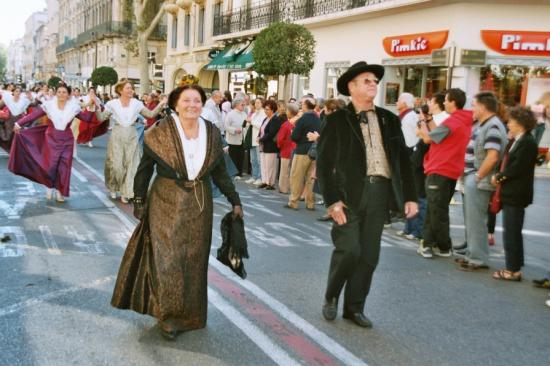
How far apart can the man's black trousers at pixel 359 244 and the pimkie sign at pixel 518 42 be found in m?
14.0

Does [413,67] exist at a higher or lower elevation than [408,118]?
higher

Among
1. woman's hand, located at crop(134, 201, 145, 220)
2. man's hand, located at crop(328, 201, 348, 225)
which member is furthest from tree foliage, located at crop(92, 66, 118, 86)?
man's hand, located at crop(328, 201, 348, 225)

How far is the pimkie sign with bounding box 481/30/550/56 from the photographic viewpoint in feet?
56.3

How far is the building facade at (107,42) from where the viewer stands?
179 ft

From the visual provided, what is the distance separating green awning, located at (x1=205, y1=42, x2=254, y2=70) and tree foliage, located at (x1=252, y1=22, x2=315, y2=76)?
7.67 meters

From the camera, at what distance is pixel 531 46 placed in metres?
17.2

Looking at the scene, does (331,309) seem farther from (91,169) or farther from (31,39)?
(31,39)

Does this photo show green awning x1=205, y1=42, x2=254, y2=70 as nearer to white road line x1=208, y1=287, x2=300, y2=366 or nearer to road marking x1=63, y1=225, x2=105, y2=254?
road marking x1=63, y1=225, x2=105, y2=254

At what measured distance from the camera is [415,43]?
18531mm

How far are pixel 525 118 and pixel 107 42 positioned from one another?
5804cm

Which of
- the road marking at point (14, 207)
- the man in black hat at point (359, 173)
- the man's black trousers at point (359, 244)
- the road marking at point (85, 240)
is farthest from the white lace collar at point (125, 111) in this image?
the man's black trousers at point (359, 244)

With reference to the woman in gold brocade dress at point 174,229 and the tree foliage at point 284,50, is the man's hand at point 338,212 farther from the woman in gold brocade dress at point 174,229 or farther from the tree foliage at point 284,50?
the tree foliage at point 284,50

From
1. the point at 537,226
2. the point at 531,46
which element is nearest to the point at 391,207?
the point at 537,226

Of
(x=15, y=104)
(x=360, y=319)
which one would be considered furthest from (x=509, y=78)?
(x=360, y=319)
